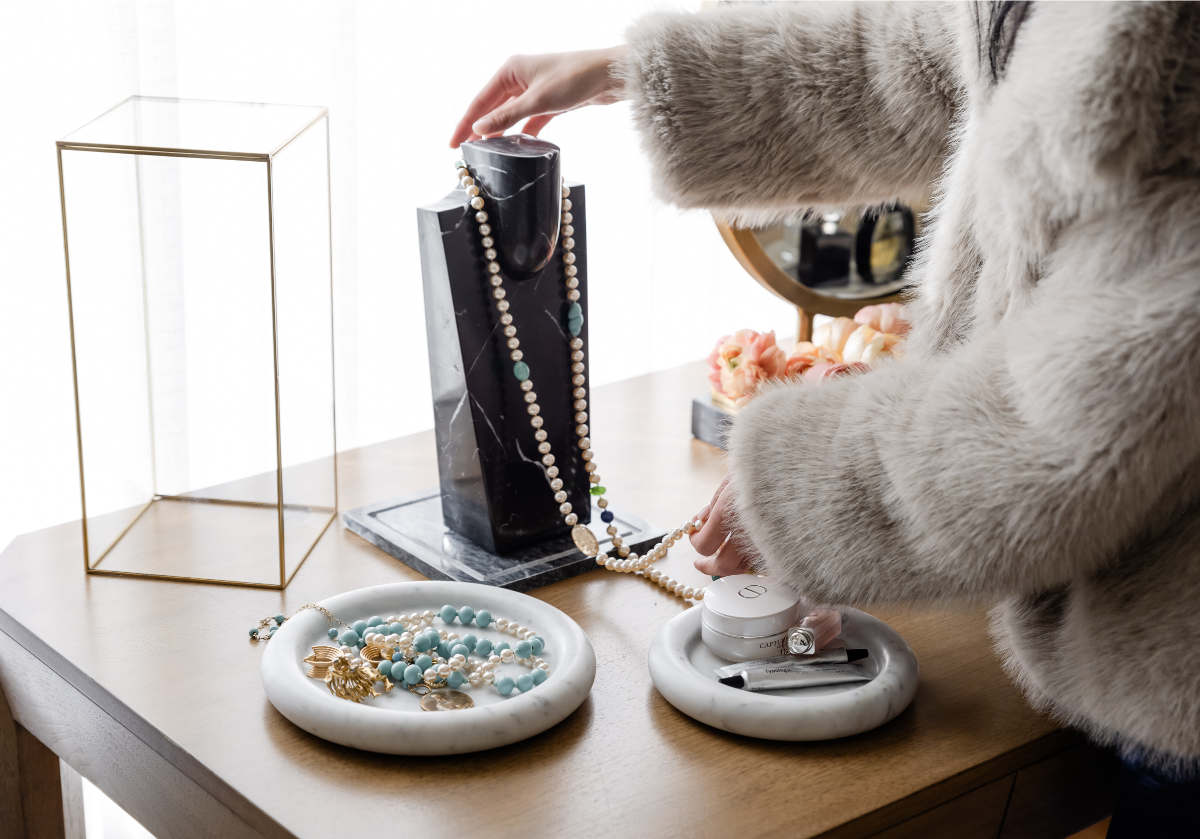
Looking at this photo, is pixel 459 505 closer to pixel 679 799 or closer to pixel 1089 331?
pixel 679 799

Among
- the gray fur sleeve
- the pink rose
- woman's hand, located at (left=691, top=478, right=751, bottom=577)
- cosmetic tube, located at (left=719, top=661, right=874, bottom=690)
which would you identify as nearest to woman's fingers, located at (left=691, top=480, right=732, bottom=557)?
woman's hand, located at (left=691, top=478, right=751, bottom=577)

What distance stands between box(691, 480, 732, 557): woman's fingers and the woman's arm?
0.07m

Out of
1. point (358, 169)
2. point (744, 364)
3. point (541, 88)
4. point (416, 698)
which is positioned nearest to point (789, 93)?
point (541, 88)

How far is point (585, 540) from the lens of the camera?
93 centimetres

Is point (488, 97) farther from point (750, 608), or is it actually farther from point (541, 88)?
point (750, 608)

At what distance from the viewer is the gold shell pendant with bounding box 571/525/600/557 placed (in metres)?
0.93

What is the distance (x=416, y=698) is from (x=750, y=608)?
22 centimetres

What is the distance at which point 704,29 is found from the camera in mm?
928

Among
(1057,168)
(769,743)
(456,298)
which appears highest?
(1057,168)

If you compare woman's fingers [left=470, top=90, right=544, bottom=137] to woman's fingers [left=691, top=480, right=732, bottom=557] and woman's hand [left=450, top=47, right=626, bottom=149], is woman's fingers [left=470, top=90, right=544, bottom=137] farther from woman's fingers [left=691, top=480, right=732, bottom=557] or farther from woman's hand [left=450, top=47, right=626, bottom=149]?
woman's fingers [left=691, top=480, right=732, bottom=557]

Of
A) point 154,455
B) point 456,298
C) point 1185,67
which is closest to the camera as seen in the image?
point 1185,67

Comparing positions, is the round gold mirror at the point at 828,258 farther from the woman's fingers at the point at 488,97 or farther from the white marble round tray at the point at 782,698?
the white marble round tray at the point at 782,698

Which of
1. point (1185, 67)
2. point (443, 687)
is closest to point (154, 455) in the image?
point (443, 687)

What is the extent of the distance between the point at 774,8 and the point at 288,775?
2.21 feet
